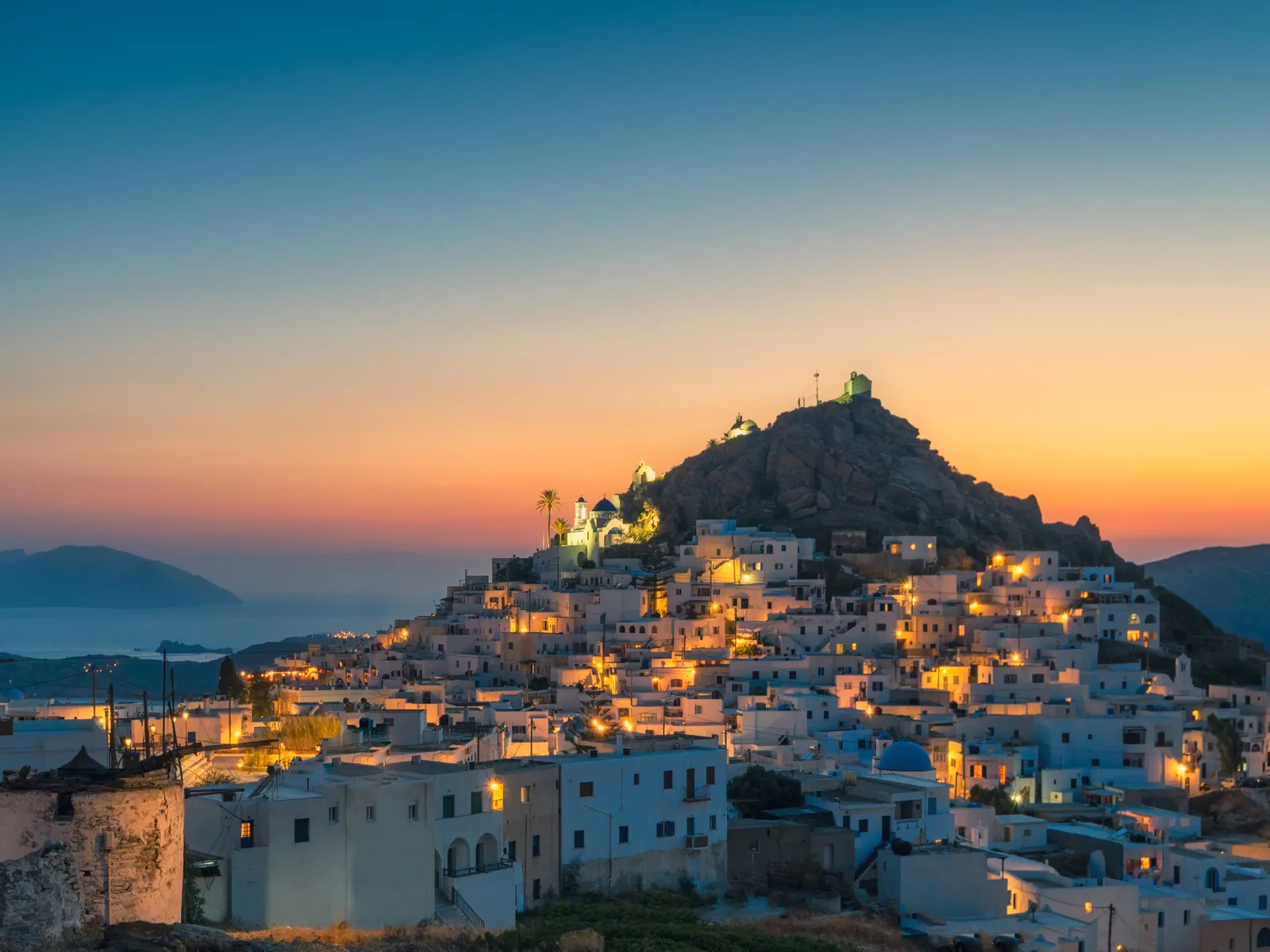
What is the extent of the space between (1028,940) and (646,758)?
9241 mm

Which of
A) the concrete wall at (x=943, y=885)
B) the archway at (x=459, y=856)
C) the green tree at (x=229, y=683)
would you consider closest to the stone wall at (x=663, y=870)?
the concrete wall at (x=943, y=885)

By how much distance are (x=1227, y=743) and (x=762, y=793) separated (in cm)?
2902

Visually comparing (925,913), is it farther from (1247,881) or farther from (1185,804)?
(1185,804)

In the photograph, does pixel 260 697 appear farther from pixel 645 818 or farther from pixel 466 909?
pixel 466 909

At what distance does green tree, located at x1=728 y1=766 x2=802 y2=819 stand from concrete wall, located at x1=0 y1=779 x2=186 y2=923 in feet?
75.2

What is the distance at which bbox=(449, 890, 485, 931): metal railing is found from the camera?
2530 centimetres

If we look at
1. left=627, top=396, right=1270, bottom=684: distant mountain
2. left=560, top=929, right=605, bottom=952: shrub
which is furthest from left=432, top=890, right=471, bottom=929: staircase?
left=627, top=396, right=1270, bottom=684: distant mountain

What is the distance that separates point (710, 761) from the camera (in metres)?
33.5

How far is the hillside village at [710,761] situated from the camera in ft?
74.3

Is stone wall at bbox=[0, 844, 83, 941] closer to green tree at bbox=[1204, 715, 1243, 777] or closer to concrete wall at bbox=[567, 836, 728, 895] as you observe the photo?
concrete wall at bbox=[567, 836, 728, 895]

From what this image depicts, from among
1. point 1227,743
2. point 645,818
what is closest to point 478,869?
point 645,818

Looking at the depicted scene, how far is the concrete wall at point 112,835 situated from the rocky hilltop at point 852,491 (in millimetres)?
74059

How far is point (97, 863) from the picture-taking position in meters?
15.4

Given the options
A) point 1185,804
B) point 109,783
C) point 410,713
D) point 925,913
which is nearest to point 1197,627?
point 1185,804
